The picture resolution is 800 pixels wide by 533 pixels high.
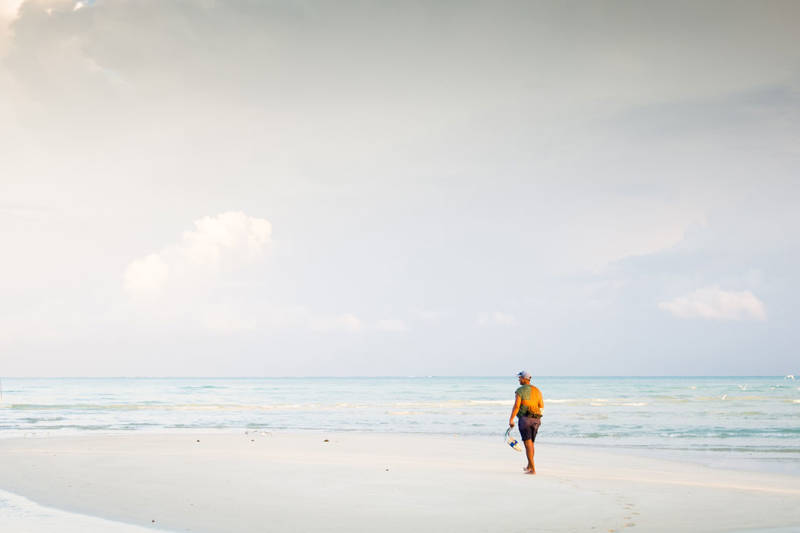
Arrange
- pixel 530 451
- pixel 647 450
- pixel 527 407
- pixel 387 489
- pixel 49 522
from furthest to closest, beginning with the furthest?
1. pixel 647 450
2. pixel 530 451
3. pixel 527 407
4. pixel 387 489
5. pixel 49 522

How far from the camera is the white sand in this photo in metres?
10.9

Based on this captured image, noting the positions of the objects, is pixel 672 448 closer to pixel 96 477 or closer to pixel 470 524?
pixel 470 524

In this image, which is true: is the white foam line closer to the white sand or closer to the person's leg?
the white sand

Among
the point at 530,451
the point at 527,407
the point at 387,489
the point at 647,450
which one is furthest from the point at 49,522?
the point at 647,450

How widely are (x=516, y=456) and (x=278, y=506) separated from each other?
33.3 feet

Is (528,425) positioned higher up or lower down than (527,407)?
lower down

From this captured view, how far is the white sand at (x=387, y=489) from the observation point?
1086cm

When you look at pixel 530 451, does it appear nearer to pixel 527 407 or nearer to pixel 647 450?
pixel 527 407

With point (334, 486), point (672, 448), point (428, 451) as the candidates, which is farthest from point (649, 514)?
point (672, 448)

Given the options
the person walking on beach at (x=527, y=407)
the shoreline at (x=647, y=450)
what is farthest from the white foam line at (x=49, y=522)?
the shoreline at (x=647, y=450)

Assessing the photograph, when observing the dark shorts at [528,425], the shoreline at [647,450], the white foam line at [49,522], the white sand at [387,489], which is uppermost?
the dark shorts at [528,425]

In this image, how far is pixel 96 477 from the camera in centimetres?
1533

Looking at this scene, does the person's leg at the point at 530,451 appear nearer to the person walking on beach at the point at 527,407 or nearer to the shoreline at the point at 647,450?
the person walking on beach at the point at 527,407

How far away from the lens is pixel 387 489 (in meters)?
13.9
